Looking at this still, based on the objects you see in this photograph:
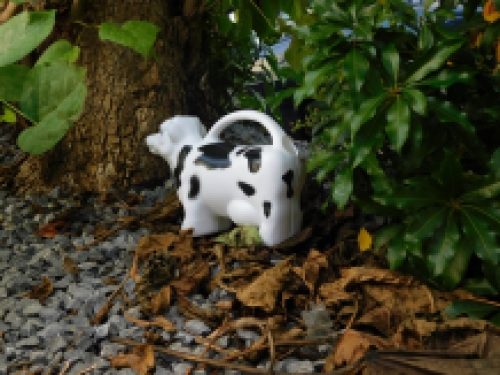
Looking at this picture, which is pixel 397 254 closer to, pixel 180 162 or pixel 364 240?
pixel 364 240

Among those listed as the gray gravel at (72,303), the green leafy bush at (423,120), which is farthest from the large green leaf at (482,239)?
the gray gravel at (72,303)

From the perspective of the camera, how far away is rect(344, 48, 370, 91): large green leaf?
0.88m

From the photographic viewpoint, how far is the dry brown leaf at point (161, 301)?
1.05 metres

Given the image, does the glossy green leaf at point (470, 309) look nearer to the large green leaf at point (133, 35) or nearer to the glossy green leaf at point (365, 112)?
the glossy green leaf at point (365, 112)

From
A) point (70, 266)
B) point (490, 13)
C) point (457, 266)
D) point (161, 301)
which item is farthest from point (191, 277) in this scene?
point (490, 13)

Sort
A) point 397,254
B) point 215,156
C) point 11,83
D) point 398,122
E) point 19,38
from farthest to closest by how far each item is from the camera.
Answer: point 215,156
point 397,254
point 398,122
point 11,83
point 19,38

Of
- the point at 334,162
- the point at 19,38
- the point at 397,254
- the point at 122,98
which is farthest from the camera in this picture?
the point at 122,98

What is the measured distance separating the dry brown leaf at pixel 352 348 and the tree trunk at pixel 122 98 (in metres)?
1.04

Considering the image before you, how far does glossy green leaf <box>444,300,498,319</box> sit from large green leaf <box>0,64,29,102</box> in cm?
80

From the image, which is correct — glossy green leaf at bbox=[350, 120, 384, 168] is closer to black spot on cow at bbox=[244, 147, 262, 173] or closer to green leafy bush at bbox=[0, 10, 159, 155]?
black spot on cow at bbox=[244, 147, 262, 173]

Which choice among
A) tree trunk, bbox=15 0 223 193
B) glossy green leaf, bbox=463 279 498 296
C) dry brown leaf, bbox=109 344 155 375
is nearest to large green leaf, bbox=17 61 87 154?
dry brown leaf, bbox=109 344 155 375

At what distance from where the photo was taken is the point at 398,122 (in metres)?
0.86

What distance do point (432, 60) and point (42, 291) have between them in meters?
0.98

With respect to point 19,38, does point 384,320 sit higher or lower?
lower
